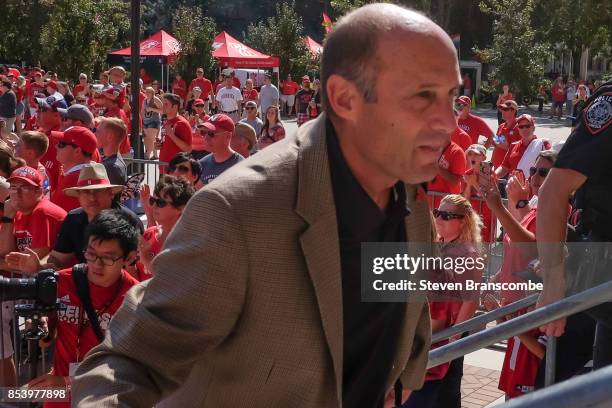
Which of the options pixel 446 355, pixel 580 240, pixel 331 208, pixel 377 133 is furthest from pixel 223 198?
pixel 580 240

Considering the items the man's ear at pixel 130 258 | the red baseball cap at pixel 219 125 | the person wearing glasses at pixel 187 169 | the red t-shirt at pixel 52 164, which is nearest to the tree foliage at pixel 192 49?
the red t-shirt at pixel 52 164

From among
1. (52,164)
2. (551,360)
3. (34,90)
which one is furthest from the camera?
(34,90)

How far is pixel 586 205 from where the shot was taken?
125 inches

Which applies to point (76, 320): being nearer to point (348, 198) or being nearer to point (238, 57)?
point (348, 198)

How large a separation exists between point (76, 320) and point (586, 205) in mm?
2439

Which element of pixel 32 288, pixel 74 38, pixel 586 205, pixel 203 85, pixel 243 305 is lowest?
pixel 203 85

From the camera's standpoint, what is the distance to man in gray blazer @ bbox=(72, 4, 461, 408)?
1.66 meters

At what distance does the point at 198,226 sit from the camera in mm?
1678

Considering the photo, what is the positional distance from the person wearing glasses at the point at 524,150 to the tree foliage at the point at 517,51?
87.0ft

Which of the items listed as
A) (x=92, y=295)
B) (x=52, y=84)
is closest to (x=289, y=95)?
(x=52, y=84)

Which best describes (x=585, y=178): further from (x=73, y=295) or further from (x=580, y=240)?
(x=73, y=295)

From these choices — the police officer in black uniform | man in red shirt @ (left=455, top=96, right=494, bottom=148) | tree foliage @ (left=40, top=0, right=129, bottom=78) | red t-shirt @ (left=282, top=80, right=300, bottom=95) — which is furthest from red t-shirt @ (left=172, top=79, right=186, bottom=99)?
the police officer in black uniform

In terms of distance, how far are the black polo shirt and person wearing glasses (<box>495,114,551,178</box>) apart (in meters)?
6.97

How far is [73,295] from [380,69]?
2813 millimetres
